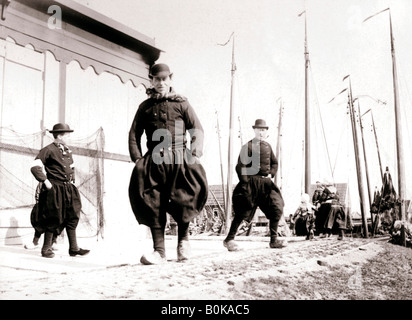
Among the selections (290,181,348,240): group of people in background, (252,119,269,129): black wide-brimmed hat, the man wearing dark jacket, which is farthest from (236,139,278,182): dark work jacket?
(290,181,348,240): group of people in background

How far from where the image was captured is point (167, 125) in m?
4.12

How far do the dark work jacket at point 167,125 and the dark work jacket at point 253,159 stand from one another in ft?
5.72

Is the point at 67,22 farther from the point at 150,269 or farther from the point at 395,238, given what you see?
the point at 395,238

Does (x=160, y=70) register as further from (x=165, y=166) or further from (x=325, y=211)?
(x=325, y=211)

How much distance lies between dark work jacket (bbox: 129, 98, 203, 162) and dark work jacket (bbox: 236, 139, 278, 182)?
1.74 metres

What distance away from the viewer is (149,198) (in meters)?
4.08

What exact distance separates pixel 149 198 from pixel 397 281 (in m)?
2.48

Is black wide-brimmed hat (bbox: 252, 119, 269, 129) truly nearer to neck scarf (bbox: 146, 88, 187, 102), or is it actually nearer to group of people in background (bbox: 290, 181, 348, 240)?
neck scarf (bbox: 146, 88, 187, 102)

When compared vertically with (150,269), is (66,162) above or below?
above

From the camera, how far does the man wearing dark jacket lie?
19.3ft

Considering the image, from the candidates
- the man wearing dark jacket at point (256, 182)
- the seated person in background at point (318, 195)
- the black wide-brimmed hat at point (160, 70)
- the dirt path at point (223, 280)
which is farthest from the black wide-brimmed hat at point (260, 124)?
the seated person in background at point (318, 195)
